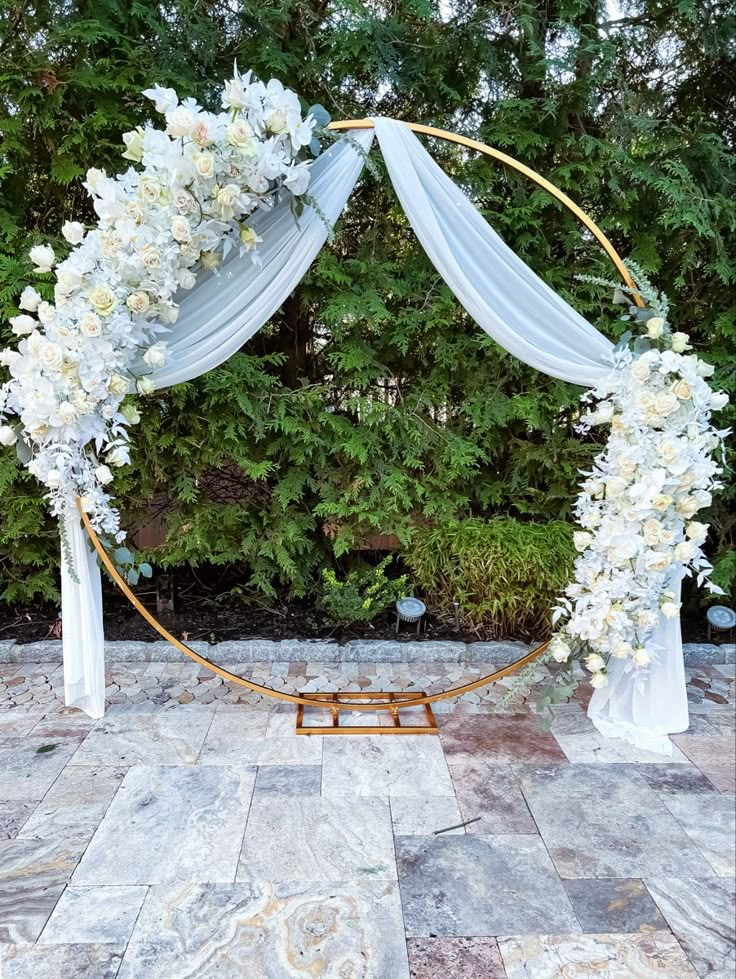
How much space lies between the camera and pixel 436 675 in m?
3.41

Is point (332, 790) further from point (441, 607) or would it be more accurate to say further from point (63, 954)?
point (441, 607)

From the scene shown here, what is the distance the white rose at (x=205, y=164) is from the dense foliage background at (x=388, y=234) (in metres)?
1.23

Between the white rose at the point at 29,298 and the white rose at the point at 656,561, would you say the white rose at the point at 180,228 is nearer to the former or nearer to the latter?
the white rose at the point at 29,298

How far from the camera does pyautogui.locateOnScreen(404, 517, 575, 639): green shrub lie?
344 centimetres

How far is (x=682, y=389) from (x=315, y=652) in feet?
6.92

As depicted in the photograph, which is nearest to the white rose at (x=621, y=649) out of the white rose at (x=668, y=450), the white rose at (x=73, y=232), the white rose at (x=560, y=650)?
the white rose at (x=560, y=650)

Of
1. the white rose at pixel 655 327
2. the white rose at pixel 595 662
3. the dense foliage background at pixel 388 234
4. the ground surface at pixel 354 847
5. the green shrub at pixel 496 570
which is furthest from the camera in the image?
the green shrub at pixel 496 570

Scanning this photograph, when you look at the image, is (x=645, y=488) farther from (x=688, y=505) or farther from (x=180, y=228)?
(x=180, y=228)

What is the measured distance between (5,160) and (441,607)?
304 cm

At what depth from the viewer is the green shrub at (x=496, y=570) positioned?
3441 mm

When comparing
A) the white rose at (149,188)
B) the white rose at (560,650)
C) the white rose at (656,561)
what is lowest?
the white rose at (560,650)

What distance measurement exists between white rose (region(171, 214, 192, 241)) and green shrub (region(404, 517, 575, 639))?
1.95 m

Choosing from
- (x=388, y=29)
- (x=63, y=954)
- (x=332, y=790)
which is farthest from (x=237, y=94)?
(x=63, y=954)

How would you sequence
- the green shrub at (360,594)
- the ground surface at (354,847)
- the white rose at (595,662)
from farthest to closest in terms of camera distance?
the green shrub at (360,594)
the white rose at (595,662)
the ground surface at (354,847)
